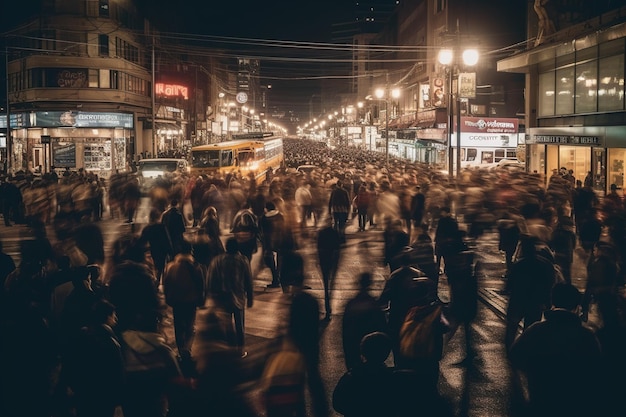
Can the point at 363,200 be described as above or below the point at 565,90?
below

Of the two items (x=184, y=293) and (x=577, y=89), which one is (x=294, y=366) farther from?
(x=577, y=89)

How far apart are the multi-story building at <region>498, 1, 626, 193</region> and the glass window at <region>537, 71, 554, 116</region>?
50 millimetres

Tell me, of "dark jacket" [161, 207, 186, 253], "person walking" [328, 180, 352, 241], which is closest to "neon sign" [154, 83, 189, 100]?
"person walking" [328, 180, 352, 241]

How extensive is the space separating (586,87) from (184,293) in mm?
26318

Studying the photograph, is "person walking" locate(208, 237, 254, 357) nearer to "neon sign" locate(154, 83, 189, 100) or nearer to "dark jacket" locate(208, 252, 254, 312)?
"dark jacket" locate(208, 252, 254, 312)

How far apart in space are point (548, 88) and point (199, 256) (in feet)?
96.2

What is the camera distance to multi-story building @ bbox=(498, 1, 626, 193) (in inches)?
1062

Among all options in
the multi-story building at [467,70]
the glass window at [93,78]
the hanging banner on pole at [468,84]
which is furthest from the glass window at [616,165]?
the glass window at [93,78]

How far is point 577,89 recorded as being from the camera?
31.0 meters

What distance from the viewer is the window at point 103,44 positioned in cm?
5455

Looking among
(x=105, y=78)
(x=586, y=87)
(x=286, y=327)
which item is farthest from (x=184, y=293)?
(x=105, y=78)

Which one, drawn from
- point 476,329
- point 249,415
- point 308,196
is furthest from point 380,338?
point 308,196

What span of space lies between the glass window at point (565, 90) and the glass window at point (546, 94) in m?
0.80

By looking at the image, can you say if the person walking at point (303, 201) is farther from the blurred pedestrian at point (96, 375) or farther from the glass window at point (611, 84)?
the glass window at point (611, 84)
